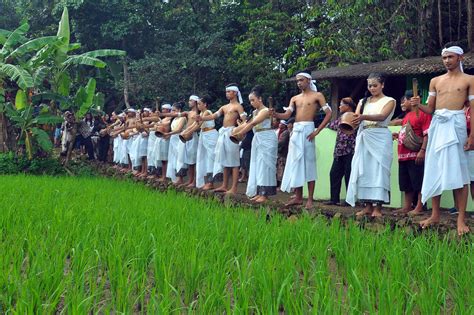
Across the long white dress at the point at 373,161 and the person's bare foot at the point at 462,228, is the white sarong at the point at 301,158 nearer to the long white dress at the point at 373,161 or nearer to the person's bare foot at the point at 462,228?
the long white dress at the point at 373,161

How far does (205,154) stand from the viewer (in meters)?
8.34

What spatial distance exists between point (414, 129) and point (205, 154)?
11.5 feet

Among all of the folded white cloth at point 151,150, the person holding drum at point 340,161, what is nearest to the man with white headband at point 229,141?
the person holding drum at point 340,161

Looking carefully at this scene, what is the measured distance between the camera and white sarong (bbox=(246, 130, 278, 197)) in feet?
21.7

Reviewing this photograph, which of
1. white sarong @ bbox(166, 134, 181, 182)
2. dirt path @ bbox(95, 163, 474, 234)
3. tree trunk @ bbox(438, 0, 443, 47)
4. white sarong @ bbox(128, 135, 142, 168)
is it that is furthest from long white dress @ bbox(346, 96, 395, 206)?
white sarong @ bbox(128, 135, 142, 168)

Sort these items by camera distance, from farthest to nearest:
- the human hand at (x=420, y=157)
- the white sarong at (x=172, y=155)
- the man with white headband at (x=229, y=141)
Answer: the white sarong at (x=172, y=155), the man with white headband at (x=229, y=141), the human hand at (x=420, y=157)

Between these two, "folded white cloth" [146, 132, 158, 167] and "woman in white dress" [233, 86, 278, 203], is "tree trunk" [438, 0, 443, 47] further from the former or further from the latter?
"folded white cloth" [146, 132, 158, 167]

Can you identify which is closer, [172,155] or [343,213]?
[343,213]

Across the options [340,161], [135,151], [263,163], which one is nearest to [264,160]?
[263,163]

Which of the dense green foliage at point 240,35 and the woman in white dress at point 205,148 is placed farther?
the dense green foliage at point 240,35

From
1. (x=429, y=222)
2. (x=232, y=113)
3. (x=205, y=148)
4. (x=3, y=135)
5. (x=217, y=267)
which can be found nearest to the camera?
(x=217, y=267)

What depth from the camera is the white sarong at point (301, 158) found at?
6.03m

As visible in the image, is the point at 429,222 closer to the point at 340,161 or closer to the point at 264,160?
the point at 340,161

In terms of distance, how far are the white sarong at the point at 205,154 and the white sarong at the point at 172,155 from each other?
806 millimetres
